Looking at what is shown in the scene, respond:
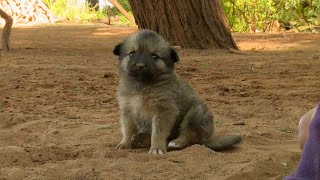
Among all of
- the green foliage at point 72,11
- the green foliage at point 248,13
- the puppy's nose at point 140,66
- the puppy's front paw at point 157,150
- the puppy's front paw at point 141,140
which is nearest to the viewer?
the puppy's front paw at point 157,150

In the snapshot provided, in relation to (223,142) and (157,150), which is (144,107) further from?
(223,142)

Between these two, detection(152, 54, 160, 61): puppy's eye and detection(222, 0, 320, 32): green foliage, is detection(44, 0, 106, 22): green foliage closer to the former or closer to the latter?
detection(222, 0, 320, 32): green foliage

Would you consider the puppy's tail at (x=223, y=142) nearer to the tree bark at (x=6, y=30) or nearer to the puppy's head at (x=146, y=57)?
the puppy's head at (x=146, y=57)

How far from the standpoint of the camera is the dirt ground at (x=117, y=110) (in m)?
4.10

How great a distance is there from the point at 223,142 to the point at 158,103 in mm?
564

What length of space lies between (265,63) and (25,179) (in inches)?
287

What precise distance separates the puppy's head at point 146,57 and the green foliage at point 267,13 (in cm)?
1255

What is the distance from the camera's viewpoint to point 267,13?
18.0 meters

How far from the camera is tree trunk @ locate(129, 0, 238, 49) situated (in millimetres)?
13039

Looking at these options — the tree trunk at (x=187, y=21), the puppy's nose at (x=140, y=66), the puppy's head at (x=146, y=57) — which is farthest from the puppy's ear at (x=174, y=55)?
the tree trunk at (x=187, y=21)

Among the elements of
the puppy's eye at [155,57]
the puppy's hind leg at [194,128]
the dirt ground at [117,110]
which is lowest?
the dirt ground at [117,110]

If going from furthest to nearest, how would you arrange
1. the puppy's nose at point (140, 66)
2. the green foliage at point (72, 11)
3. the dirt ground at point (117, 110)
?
the green foliage at point (72, 11) → the puppy's nose at point (140, 66) → the dirt ground at point (117, 110)

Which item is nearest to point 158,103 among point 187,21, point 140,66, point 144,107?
point 144,107

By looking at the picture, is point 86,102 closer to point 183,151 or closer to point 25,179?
point 183,151
